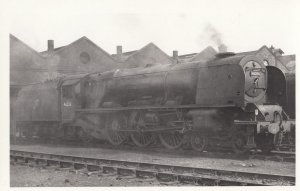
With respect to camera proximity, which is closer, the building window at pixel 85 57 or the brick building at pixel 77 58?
the brick building at pixel 77 58

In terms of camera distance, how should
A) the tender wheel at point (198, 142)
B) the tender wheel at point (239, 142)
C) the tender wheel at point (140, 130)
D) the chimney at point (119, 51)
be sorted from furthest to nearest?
the chimney at point (119, 51) < the tender wheel at point (140, 130) < the tender wheel at point (198, 142) < the tender wheel at point (239, 142)

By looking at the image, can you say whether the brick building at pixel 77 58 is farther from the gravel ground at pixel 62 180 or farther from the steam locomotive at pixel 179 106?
the gravel ground at pixel 62 180

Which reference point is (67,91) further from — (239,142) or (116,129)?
(239,142)

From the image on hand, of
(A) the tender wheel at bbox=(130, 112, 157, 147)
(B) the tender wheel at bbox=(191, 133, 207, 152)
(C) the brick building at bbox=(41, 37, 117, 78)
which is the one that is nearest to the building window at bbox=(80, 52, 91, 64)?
(C) the brick building at bbox=(41, 37, 117, 78)

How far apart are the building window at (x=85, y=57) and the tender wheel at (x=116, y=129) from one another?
18.8m

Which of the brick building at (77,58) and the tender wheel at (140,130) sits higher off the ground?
the brick building at (77,58)

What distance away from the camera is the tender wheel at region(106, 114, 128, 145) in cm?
1430

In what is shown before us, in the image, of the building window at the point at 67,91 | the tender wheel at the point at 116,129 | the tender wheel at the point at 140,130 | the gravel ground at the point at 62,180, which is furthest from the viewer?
the building window at the point at 67,91

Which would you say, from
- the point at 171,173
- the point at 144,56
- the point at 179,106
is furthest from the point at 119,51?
the point at 171,173

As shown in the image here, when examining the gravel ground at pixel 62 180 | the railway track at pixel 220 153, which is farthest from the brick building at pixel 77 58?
the gravel ground at pixel 62 180

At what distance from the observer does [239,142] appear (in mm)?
11258

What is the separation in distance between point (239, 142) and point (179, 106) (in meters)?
2.13

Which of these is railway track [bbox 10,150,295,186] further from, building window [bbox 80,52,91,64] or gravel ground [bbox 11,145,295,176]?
building window [bbox 80,52,91,64]

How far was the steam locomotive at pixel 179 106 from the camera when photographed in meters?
11.2
